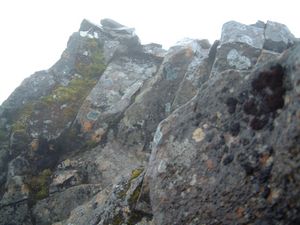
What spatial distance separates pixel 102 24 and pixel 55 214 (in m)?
12.8

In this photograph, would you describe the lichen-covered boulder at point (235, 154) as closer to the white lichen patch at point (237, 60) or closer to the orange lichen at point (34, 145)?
the white lichen patch at point (237, 60)

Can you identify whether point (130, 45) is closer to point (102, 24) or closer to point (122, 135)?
point (102, 24)

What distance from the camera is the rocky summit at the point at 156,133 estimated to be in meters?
6.34

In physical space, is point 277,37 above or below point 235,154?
above

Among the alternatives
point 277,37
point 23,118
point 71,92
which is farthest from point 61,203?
point 277,37

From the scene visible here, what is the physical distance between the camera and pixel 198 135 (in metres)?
7.74

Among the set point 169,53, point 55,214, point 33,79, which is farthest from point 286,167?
point 33,79

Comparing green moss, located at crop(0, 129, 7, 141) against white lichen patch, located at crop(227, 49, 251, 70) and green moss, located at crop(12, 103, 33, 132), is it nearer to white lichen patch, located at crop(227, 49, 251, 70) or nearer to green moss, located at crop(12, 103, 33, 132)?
green moss, located at crop(12, 103, 33, 132)

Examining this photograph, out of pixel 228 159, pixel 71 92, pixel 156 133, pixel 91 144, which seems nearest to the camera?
pixel 228 159

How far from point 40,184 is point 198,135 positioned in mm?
8338

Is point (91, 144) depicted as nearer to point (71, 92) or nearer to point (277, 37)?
→ point (71, 92)

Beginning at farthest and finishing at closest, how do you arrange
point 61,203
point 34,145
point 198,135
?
point 34,145, point 61,203, point 198,135

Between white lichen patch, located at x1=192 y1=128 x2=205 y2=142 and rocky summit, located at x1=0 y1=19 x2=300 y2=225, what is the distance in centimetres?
5

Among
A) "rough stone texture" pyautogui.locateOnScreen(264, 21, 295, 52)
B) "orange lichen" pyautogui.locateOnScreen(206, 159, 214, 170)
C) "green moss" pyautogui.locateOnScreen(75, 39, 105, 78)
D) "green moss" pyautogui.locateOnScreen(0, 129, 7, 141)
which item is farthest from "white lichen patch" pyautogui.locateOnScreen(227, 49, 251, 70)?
"green moss" pyautogui.locateOnScreen(0, 129, 7, 141)
